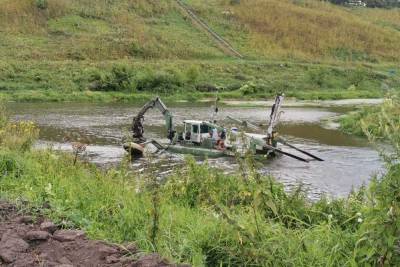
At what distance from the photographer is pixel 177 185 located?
1080 cm

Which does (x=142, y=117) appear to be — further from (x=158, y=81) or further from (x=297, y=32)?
(x=297, y=32)

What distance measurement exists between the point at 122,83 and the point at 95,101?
5.25 m

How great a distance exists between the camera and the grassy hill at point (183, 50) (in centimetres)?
5100

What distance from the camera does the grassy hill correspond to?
51000mm

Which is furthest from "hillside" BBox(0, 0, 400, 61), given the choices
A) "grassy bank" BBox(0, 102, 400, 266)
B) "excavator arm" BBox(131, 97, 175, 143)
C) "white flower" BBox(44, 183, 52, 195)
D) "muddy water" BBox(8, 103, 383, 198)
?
"white flower" BBox(44, 183, 52, 195)

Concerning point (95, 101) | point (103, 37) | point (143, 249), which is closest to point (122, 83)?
point (95, 101)

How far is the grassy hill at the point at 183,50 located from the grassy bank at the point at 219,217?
1381 inches

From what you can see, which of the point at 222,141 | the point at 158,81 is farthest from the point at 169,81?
the point at 222,141

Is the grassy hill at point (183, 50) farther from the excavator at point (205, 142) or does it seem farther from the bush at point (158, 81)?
the excavator at point (205, 142)

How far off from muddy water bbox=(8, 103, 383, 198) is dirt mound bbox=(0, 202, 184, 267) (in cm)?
473

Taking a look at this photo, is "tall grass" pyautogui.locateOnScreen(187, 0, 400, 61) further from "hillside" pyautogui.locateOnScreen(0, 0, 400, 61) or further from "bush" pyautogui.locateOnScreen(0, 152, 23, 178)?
"bush" pyautogui.locateOnScreen(0, 152, 23, 178)

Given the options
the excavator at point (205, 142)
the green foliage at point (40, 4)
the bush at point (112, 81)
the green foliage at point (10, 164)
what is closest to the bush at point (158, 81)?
the bush at point (112, 81)

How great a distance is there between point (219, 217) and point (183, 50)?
5858 centimetres

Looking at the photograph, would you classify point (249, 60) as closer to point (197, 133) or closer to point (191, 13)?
point (191, 13)
